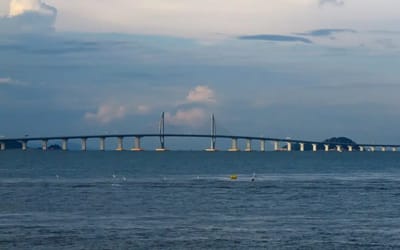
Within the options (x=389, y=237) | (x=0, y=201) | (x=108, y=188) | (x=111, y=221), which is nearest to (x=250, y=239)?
(x=389, y=237)

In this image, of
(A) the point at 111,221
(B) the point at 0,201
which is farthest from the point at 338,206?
(B) the point at 0,201

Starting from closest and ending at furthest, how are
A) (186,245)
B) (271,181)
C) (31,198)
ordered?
(186,245)
(31,198)
(271,181)

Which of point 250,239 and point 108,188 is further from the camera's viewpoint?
point 108,188

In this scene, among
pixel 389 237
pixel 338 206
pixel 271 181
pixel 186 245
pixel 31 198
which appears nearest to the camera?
pixel 186 245

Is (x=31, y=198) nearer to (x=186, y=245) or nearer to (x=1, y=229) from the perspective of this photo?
(x=1, y=229)

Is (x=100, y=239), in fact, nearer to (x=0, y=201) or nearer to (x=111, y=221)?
(x=111, y=221)

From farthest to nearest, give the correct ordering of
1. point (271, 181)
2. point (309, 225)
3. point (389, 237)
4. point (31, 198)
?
point (271, 181) → point (31, 198) → point (309, 225) → point (389, 237)

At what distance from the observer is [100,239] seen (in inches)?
1891

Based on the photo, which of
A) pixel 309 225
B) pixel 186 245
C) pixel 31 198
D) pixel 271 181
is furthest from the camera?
pixel 271 181

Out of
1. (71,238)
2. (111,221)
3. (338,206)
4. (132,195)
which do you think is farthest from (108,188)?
(71,238)

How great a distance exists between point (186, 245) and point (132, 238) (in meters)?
3.56

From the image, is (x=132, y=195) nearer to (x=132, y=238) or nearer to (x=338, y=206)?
(x=338, y=206)

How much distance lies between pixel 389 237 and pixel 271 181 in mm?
59557

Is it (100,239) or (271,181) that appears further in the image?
(271,181)
